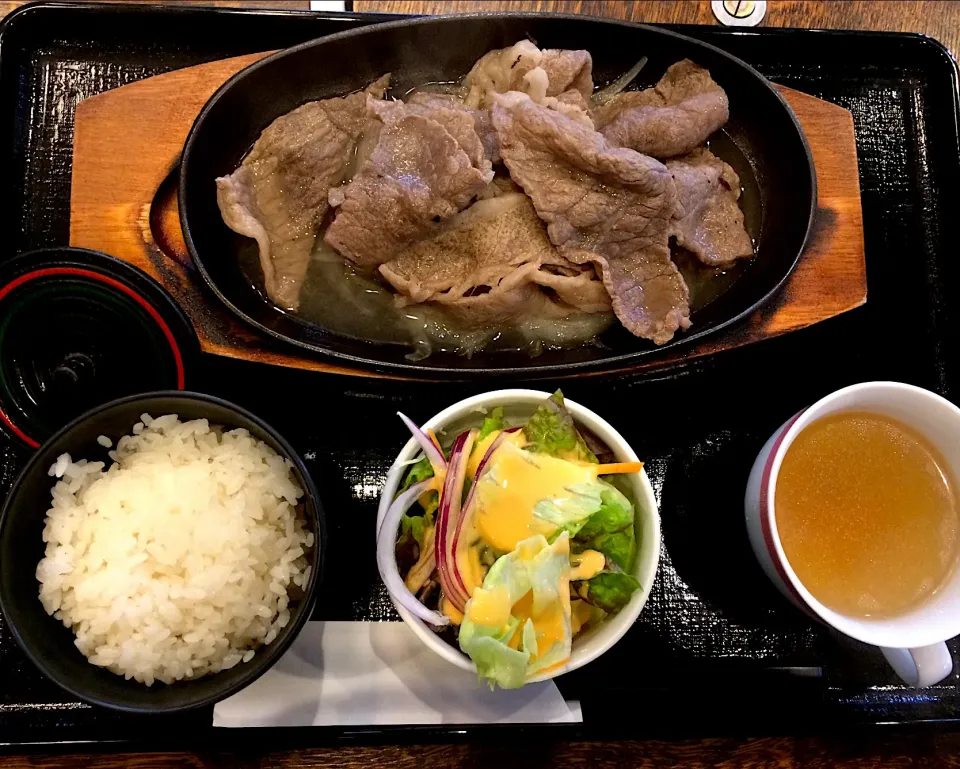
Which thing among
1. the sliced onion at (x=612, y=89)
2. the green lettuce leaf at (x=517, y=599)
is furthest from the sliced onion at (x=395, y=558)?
the sliced onion at (x=612, y=89)

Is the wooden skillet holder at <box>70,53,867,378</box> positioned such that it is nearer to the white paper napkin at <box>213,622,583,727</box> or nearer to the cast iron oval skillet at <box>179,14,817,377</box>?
the cast iron oval skillet at <box>179,14,817,377</box>

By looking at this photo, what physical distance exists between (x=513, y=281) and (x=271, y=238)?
71 cm

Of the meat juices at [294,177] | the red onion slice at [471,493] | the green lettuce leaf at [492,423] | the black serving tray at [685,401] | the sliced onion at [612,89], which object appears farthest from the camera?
the sliced onion at [612,89]

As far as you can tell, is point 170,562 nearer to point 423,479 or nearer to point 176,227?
point 423,479

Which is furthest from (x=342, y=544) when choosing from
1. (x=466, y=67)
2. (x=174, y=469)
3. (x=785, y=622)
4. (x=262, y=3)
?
(x=262, y=3)

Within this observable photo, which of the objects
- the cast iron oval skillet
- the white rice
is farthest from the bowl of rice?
the cast iron oval skillet

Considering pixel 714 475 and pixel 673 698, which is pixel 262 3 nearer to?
pixel 714 475

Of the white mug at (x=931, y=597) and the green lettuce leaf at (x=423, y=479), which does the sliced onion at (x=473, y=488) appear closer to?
the green lettuce leaf at (x=423, y=479)

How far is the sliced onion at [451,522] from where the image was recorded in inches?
52.5

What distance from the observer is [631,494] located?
1474mm

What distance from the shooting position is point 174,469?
1540 millimetres

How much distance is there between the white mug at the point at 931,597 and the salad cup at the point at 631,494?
306 mm

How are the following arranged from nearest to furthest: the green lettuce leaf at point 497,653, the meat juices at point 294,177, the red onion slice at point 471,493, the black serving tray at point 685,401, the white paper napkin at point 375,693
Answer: the green lettuce leaf at point 497,653 < the red onion slice at point 471,493 < the white paper napkin at point 375,693 < the black serving tray at point 685,401 < the meat juices at point 294,177

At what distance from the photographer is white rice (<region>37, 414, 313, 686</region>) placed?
1443mm
